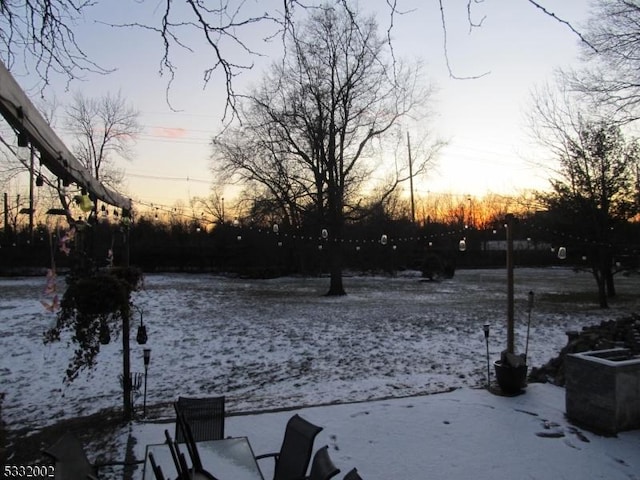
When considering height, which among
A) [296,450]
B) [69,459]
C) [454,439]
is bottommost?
[454,439]

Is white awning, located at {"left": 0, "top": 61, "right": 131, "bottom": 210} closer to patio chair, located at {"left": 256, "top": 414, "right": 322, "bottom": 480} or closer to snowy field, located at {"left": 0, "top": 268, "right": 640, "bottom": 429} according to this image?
patio chair, located at {"left": 256, "top": 414, "right": 322, "bottom": 480}

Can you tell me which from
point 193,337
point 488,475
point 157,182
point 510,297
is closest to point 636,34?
point 510,297

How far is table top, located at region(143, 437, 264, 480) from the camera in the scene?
3.14m

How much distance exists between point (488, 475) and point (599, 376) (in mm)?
1884

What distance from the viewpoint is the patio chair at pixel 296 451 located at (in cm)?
318

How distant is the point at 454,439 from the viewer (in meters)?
4.82

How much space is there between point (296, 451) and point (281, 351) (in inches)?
254

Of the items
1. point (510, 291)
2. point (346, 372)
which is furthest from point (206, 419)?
point (510, 291)

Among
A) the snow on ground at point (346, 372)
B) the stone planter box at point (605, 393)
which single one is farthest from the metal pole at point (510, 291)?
the stone planter box at point (605, 393)

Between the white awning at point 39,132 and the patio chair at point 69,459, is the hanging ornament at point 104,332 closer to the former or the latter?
the white awning at point 39,132

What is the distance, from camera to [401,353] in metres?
9.43

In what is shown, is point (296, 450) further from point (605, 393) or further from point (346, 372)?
point (346, 372)

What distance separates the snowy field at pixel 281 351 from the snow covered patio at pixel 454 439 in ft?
3.49

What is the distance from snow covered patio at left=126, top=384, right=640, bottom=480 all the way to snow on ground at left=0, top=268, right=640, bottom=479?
2 centimetres
